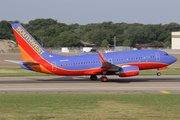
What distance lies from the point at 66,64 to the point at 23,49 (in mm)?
6422

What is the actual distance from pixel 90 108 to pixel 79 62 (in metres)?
18.4

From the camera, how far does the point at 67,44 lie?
185m


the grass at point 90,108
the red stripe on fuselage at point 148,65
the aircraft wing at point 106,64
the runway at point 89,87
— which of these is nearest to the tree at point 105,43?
the red stripe on fuselage at point 148,65

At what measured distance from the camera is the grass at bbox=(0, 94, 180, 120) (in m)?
16.9

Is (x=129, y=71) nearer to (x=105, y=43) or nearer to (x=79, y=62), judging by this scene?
(x=79, y=62)

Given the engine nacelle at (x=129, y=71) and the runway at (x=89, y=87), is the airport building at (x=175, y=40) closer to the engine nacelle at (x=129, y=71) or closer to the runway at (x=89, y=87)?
the runway at (x=89, y=87)

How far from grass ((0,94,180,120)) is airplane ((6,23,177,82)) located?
41.2 feet

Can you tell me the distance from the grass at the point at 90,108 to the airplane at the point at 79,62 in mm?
12552

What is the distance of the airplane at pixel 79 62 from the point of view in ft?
119

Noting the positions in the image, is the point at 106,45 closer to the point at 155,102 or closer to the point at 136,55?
the point at 136,55

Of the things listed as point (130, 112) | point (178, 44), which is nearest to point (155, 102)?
point (130, 112)

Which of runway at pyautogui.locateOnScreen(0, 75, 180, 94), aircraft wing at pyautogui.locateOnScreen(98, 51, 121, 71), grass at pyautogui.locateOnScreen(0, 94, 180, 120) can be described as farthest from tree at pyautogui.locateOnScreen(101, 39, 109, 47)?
grass at pyautogui.locateOnScreen(0, 94, 180, 120)

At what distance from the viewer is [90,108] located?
19.4 metres

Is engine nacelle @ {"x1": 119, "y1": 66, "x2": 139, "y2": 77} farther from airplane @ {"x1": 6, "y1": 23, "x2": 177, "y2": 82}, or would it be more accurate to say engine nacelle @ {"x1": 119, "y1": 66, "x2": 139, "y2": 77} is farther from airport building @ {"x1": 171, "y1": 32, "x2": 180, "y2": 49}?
airport building @ {"x1": 171, "y1": 32, "x2": 180, "y2": 49}
